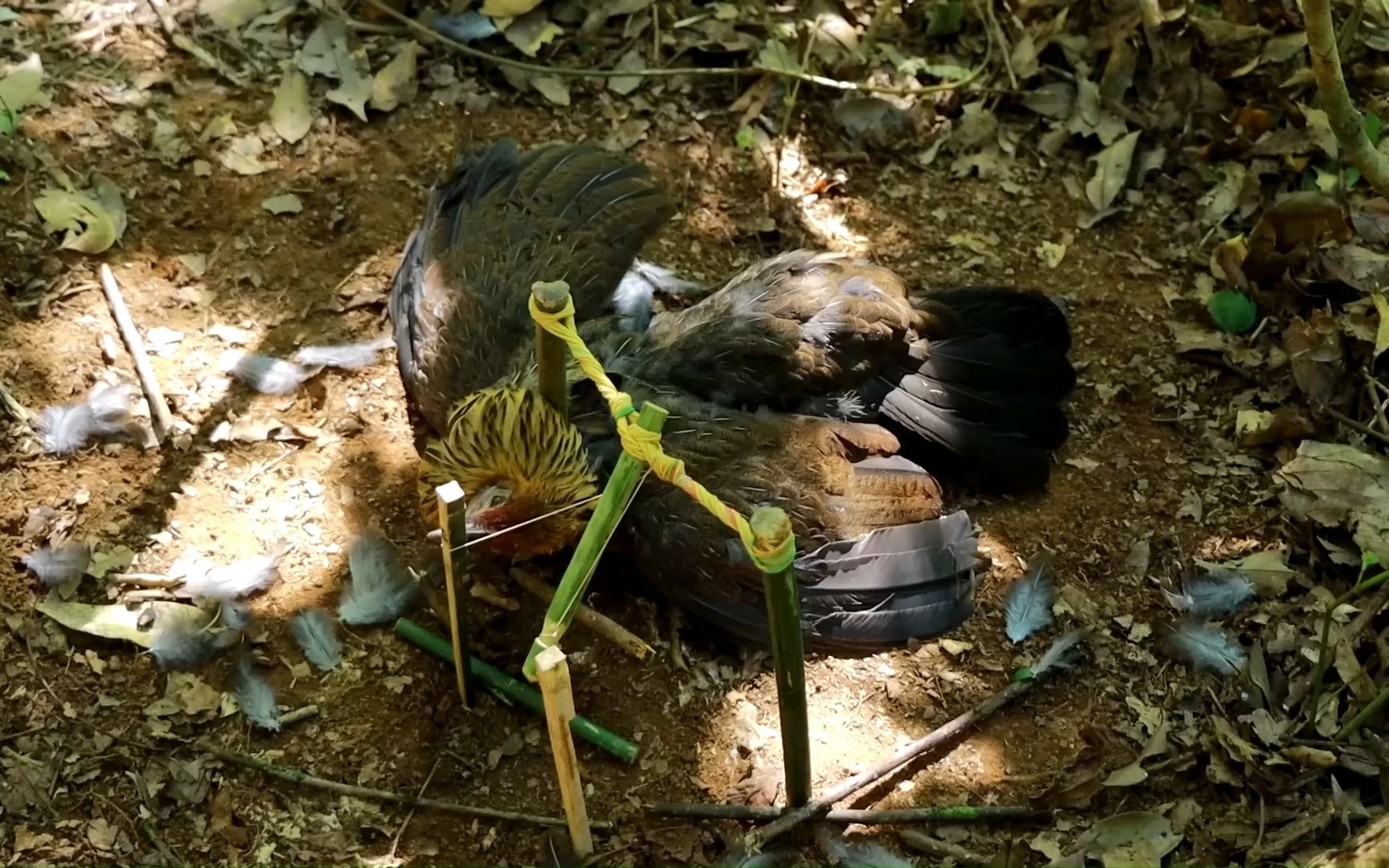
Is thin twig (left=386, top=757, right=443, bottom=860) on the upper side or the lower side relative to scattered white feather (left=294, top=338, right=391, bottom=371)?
lower

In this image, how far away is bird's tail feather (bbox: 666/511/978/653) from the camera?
291cm

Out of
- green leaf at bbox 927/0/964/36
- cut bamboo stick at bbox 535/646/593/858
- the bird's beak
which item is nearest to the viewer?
cut bamboo stick at bbox 535/646/593/858

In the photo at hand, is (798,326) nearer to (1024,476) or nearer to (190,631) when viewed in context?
(1024,476)

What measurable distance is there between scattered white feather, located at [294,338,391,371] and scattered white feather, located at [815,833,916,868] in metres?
1.83

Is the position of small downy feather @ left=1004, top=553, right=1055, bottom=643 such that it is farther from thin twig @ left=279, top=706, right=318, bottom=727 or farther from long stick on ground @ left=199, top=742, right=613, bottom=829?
thin twig @ left=279, top=706, right=318, bottom=727

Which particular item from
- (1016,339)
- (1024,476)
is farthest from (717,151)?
(1024,476)

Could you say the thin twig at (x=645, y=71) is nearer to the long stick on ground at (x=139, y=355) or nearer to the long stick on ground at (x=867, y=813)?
the long stick on ground at (x=139, y=355)

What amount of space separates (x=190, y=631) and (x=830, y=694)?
1.52 m

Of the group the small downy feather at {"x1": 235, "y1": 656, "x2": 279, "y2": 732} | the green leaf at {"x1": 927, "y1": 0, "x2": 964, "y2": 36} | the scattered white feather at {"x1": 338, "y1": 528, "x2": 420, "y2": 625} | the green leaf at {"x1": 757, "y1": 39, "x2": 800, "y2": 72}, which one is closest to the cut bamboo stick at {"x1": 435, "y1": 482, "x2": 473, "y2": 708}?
the scattered white feather at {"x1": 338, "y1": 528, "x2": 420, "y2": 625}

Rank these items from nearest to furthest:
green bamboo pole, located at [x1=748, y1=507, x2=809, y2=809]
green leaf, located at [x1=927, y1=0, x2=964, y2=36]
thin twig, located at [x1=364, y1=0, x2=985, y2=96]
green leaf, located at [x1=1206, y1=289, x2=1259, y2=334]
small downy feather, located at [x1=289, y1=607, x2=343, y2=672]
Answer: green bamboo pole, located at [x1=748, y1=507, x2=809, y2=809] < small downy feather, located at [x1=289, y1=607, x2=343, y2=672] < green leaf, located at [x1=1206, y1=289, x2=1259, y2=334] < thin twig, located at [x1=364, y1=0, x2=985, y2=96] < green leaf, located at [x1=927, y1=0, x2=964, y2=36]

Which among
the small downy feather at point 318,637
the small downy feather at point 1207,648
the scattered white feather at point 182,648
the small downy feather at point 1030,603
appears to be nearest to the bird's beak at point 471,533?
the small downy feather at point 318,637

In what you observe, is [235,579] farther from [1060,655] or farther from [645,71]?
[645,71]

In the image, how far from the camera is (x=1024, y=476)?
3291mm

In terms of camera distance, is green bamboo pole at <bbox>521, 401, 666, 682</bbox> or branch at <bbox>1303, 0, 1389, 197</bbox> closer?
green bamboo pole at <bbox>521, 401, 666, 682</bbox>
